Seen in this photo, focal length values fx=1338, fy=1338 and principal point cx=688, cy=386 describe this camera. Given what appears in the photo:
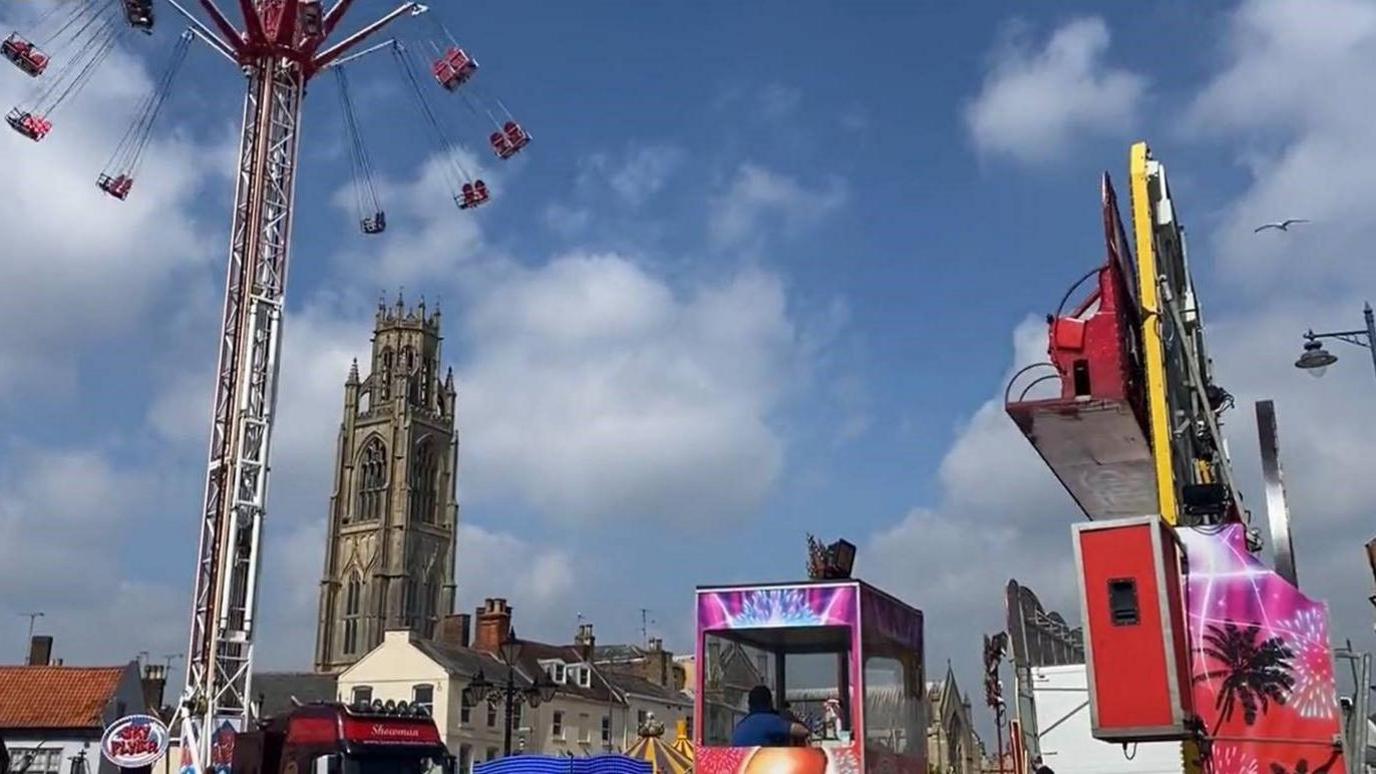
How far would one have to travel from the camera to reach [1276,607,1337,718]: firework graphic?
30.0 feet

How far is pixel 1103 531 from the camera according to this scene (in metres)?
7.96

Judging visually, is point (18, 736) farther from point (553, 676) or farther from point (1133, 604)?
point (1133, 604)

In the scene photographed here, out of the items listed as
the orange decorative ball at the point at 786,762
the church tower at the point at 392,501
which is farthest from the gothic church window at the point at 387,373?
the orange decorative ball at the point at 786,762

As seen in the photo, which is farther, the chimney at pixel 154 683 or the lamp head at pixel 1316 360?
the chimney at pixel 154 683

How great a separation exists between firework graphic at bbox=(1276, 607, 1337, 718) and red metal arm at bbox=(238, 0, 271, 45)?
34183 mm

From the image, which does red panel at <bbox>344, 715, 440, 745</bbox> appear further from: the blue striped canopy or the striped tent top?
the striped tent top

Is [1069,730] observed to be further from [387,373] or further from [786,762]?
[387,373]

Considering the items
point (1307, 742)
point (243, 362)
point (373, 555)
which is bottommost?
point (1307, 742)

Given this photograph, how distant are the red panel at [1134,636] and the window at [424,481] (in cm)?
11122

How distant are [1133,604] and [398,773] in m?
20.6

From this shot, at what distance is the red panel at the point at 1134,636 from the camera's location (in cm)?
761

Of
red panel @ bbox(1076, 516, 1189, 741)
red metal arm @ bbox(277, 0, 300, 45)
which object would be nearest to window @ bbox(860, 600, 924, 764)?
red panel @ bbox(1076, 516, 1189, 741)

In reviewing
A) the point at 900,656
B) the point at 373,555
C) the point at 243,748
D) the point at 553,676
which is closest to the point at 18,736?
the point at 553,676

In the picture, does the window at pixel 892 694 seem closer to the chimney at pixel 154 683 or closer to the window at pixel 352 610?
the chimney at pixel 154 683
